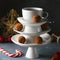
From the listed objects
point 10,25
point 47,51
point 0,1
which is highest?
point 0,1

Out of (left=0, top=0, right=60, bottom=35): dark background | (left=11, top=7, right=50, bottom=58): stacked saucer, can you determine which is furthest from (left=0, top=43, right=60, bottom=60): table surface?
(left=0, top=0, right=60, bottom=35): dark background

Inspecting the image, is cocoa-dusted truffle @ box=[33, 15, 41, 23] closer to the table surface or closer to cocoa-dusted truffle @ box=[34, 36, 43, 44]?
cocoa-dusted truffle @ box=[34, 36, 43, 44]

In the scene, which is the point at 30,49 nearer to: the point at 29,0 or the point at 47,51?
the point at 47,51

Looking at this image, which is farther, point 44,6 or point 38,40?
point 44,6

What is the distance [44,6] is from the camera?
1.57 m

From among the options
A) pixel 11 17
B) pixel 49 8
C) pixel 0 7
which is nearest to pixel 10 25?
pixel 11 17

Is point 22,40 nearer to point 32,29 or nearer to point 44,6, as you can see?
point 32,29

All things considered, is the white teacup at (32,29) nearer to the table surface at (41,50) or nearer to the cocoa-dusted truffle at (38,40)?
the cocoa-dusted truffle at (38,40)

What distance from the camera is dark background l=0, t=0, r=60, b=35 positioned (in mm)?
1561

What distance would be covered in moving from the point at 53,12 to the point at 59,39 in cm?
20

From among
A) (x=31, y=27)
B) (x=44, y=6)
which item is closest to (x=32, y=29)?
(x=31, y=27)

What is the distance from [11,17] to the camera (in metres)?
1.53

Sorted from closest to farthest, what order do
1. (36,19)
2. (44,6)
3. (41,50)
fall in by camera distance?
(36,19) → (41,50) → (44,6)

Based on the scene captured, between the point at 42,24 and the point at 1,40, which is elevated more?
the point at 42,24
